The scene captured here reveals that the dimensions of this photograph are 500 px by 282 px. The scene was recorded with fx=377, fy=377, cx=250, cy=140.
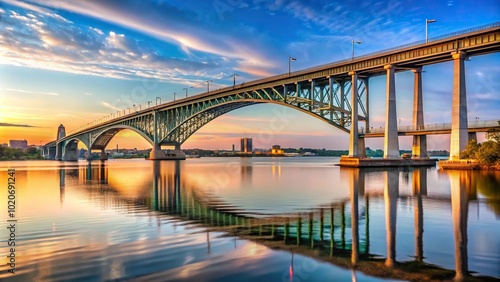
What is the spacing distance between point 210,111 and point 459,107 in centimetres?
5521

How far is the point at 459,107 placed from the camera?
1607 inches

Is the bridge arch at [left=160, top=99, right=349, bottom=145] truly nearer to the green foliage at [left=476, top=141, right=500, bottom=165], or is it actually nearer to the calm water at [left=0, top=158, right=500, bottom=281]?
the green foliage at [left=476, top=141, right=500, bottom=165]

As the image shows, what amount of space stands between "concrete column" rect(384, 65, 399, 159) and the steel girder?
6825mm

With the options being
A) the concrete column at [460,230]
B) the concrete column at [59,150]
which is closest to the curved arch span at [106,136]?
the concrete column at [59,150]

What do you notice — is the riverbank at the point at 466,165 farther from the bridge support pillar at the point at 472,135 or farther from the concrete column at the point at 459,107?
the bridge support pillar at the point at 472,135

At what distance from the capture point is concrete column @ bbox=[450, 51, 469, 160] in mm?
40719

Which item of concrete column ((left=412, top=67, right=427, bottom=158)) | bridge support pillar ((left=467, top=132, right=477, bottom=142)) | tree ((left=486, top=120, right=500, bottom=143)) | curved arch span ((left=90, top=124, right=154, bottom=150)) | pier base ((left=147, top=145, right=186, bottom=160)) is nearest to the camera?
tree ((left=486, top=120, right=500, bottom=143))

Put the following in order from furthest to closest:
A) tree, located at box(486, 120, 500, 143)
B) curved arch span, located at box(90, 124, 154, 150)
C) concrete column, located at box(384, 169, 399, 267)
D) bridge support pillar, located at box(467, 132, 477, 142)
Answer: curved arch span, located at box(90, 124, 154, 150) → bridge support pillar, located at box(467, 132, 477, 142) → tree, located at box(486, 120, 500, 143) → concrete column, located at box(384, 169, 399, 267)

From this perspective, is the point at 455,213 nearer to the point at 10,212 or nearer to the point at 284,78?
the point at 10,212

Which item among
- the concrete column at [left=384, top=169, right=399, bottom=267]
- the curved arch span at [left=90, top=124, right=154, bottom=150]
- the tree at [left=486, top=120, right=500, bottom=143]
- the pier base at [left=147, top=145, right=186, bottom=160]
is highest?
the curved arch span at [left=90, top=124, right=154, bottom=150]

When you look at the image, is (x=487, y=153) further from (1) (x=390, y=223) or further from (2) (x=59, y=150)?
(2) (x=59, y=150)

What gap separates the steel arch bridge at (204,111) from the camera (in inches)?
2269

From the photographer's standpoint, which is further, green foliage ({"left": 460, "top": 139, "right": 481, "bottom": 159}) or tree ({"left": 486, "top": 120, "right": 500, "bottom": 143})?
tree ({"left": 486, "top": 120, "right": 500, "bottom": 143})

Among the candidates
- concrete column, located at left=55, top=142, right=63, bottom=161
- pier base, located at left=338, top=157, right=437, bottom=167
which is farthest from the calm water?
concrete column, located at left=55, top=142, right=63, bottom=161
